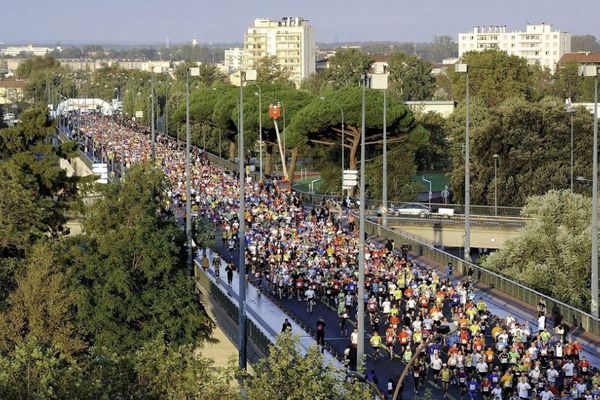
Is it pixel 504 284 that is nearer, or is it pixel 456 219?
pixel 504 284

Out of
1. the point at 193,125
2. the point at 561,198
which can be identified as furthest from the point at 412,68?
the point at 561,198

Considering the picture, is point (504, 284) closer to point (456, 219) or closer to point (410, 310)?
point (410, 310)

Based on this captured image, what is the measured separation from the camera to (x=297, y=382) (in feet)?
66.6

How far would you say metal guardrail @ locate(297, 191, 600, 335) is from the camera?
37312 mm

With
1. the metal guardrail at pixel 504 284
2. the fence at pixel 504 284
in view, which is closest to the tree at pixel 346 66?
the metal guardrail at pixel 504 284

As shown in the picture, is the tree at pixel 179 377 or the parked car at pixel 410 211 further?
the parked car at pixel 410 211

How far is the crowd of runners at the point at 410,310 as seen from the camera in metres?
30.5

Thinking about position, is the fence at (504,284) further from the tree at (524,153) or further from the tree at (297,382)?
the tree at (524,153)

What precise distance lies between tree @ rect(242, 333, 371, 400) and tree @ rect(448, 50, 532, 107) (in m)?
100.0

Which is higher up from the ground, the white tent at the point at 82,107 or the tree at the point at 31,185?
the tree at the point at 31,185

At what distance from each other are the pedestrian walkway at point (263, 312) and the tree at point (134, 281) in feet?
5.08

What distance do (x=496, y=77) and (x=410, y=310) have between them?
87.1 m

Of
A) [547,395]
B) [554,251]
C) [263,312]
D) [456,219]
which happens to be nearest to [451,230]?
[456,219]

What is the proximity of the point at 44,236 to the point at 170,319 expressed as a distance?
29.0 feet
